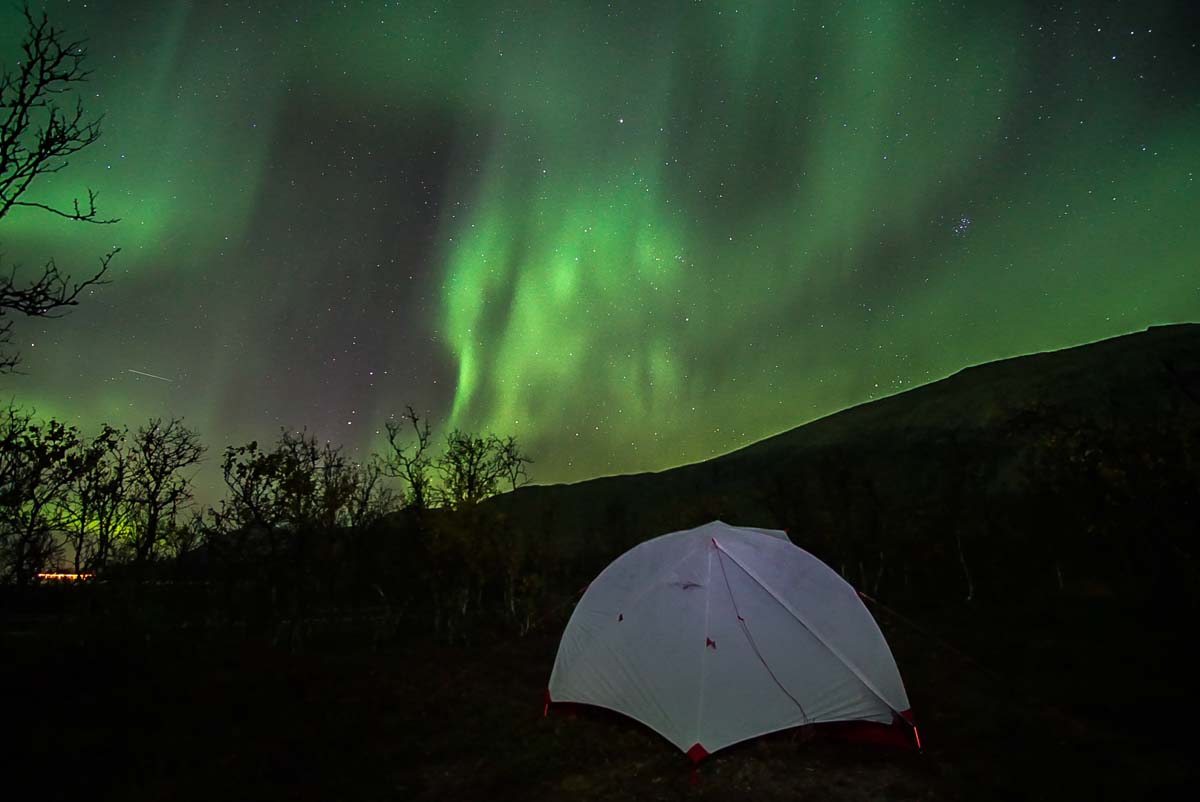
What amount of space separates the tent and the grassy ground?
603mm

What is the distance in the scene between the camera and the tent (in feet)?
29.8

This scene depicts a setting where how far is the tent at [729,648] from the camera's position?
9086mm

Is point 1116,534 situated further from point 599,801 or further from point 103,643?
point 103,643

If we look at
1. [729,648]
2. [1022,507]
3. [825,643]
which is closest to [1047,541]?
[1022,507]

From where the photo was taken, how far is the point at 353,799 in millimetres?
8484

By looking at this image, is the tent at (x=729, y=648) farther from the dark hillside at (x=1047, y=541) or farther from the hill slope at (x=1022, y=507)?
the hill slope at (x=1022, y=507)

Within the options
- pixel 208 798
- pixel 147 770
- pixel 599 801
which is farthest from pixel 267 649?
pixel 599 801

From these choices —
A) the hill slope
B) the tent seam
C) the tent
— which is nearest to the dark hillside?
the hill slope

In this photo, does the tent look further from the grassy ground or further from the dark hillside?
the dark hillside

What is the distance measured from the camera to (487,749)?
34.2 ft

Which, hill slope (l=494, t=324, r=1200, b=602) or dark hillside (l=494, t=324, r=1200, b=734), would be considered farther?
hill slope (l=494, t=324, r=1200, b=602)

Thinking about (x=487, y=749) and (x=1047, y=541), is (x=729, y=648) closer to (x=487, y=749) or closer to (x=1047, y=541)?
(x=487, y=749)

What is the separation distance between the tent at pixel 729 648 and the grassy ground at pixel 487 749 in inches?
23.7

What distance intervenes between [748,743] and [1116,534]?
518 inches
